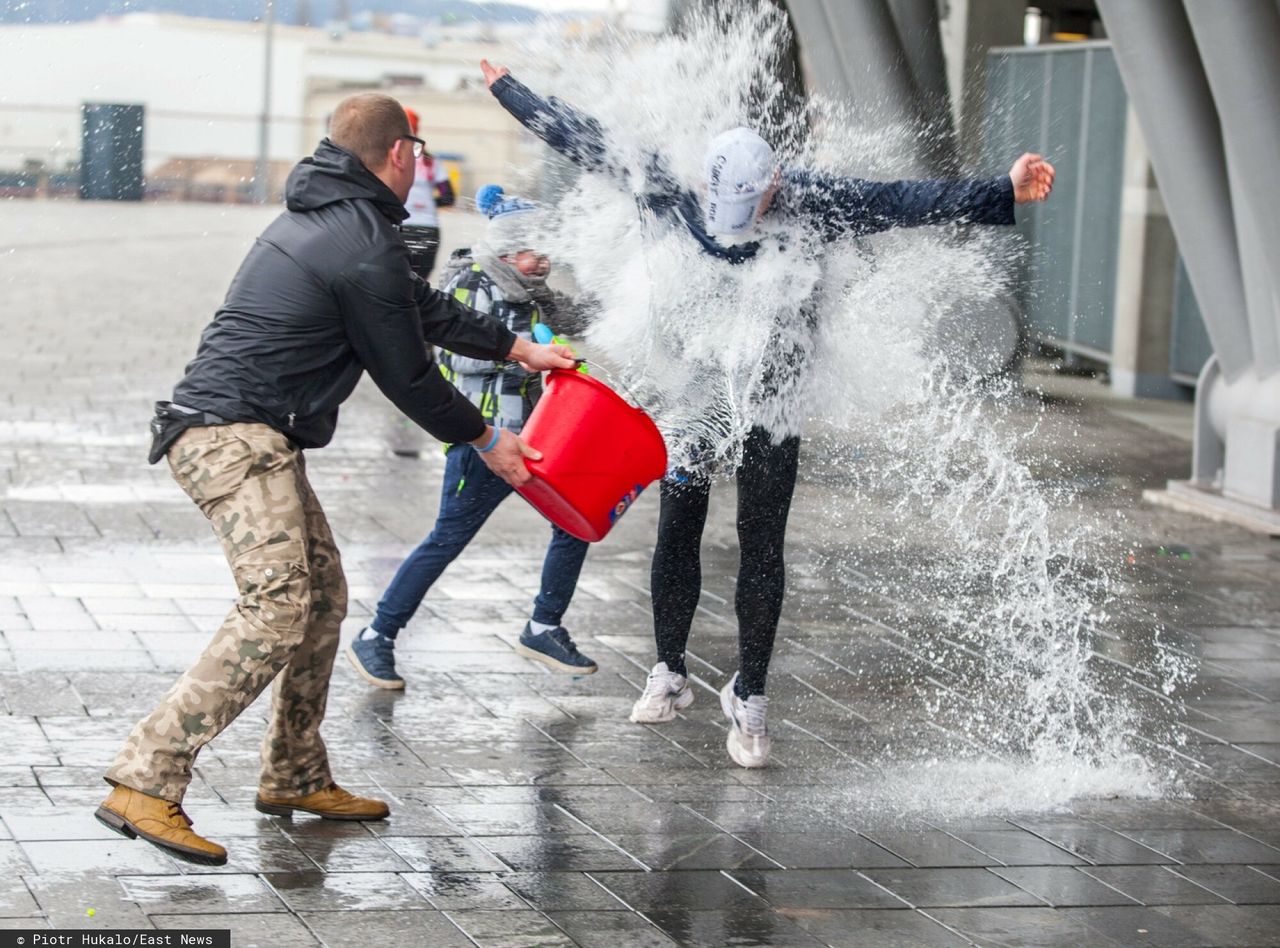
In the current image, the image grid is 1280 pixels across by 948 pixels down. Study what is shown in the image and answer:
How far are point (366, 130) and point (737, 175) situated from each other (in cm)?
118

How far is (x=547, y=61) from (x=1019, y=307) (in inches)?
345

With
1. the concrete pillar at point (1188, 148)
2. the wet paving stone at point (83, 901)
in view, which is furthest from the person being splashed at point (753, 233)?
the concrete pillar at point (1188, 148)

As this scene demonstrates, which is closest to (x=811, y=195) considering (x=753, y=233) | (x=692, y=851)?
(x=753, y=233)

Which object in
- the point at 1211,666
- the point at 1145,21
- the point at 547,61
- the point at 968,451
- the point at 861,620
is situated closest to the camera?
the point at 1211,666

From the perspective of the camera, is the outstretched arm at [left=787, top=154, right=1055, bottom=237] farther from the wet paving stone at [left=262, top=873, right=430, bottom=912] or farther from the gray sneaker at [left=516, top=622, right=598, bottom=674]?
the wet paving stone at [left=262, top=873, right=430, bottom=912]

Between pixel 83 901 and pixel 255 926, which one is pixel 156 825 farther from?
pixel 255 926

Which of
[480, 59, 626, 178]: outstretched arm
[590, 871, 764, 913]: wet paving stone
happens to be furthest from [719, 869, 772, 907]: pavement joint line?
[480, 59, 626, 178]: outstretched arm

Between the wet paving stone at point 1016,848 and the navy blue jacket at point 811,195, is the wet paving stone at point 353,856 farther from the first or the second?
the navy blue jacket at point 811,195

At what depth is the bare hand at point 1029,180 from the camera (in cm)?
549

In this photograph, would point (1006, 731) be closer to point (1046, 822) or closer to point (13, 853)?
point (1046, 822)

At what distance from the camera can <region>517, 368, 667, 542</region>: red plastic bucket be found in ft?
17.5

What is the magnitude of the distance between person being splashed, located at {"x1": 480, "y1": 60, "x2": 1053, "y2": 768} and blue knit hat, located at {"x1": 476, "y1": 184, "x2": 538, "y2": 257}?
2.04 ft

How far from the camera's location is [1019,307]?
53.9ft

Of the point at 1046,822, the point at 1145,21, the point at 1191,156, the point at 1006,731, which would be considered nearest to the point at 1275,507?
the point at 1191,156
